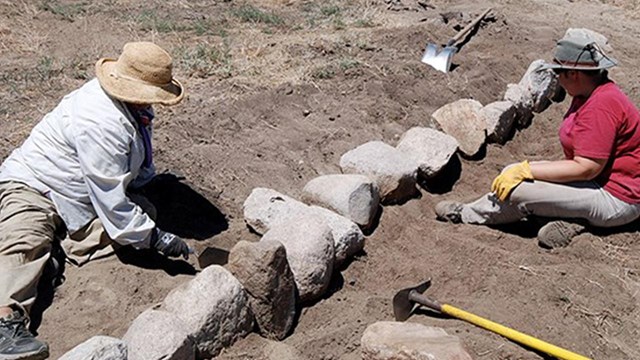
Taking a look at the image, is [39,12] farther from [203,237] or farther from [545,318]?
[545,318]

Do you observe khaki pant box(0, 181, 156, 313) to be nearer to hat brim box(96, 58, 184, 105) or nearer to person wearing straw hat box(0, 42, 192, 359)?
person wearing straw hat box(0, 42, 192, 359)

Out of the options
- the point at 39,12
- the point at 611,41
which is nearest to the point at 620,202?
the point at 611,41

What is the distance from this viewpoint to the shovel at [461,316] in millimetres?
3350

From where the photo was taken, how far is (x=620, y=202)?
4.38 m

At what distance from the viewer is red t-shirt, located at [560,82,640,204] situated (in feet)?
13.7

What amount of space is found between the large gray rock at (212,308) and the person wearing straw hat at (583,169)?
5.84 ft

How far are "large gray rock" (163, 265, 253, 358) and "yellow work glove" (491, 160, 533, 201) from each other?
1711mm

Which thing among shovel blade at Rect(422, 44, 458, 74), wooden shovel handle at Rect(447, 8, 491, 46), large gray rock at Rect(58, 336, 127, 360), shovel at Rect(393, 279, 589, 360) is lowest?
wooden shovel handle at Rect(447, 8, 491, 46)

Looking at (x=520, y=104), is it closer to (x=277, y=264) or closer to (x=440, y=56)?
(x=440, y=56)

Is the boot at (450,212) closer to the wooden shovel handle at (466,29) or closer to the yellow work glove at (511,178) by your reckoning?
→ the yellow work glove at (511,178)

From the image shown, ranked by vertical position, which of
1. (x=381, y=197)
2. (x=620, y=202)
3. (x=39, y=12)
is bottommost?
(x=39, y=12)

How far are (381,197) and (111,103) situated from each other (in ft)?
5.79

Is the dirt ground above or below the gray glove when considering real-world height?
below

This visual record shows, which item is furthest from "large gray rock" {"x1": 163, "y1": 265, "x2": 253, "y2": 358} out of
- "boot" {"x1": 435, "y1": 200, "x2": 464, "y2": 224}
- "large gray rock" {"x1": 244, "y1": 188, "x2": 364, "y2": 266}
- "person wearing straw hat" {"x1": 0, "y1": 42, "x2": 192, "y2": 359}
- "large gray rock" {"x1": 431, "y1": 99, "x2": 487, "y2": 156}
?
"large gray rock" {"x1": 431, "y1": 99, "x2": 487, "y2": 156}
